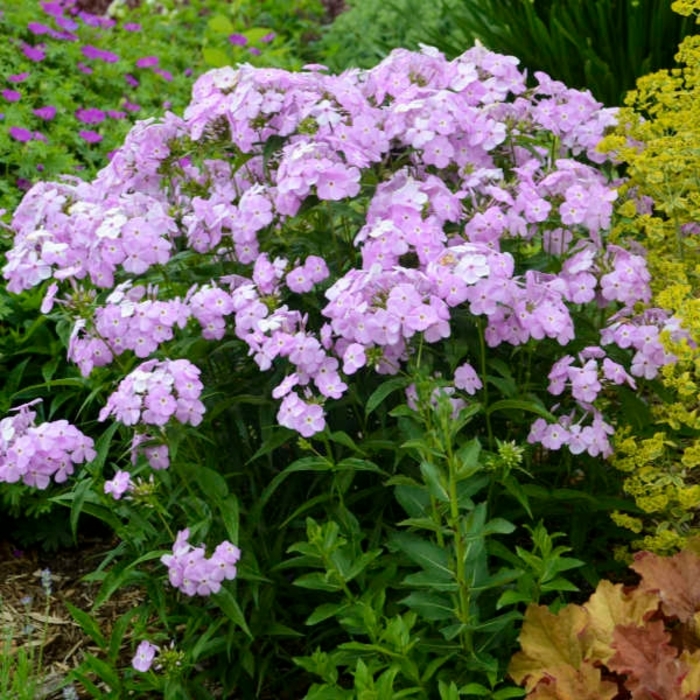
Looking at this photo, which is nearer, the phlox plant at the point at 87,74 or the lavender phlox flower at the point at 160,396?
the lavender phlox flower at the point at 160,396

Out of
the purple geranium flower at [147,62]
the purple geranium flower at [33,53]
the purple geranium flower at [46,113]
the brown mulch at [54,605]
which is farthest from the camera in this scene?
the purple geranium flower at [147,62]

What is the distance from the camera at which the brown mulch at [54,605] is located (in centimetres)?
333

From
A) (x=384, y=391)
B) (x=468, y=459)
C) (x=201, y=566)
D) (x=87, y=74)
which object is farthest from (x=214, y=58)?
(x=468, y=459)

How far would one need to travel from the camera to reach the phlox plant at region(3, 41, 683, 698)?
2.46 m

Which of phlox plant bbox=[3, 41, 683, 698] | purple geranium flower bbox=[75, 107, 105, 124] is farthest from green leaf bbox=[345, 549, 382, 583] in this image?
purple geranium flower bbox=[75, 107, 105, 124]

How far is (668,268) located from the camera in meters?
2.90

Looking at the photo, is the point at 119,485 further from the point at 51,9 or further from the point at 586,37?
the point at 51,9

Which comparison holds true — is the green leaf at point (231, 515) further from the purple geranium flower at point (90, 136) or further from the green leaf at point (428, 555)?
the purple geranium flower at point (90, 136)

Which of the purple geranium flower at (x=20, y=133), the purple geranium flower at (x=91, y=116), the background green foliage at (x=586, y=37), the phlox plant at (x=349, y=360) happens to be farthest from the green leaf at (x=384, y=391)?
the purple geranium flower at (x=91, y=116)

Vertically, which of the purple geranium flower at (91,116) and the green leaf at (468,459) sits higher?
the green leaf at (468,459)

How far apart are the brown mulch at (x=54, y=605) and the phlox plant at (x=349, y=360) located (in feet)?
1.55

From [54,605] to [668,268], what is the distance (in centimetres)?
197

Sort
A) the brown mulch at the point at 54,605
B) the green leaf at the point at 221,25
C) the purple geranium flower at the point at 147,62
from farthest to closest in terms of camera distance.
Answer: the green leaf at the point at 221,25 → the purple geranium flower at the point at 147,62 → the brown mulch at the point at 54,605

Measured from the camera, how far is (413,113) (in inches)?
A: 108
